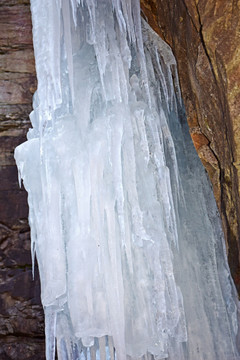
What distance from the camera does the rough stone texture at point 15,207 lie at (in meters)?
3.47

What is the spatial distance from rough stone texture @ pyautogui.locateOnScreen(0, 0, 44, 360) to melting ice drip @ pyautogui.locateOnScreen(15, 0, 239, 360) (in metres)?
1.37

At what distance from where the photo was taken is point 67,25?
7.38ft

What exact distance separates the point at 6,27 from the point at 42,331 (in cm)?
320

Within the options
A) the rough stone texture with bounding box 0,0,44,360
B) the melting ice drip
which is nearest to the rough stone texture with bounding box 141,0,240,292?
the melting ice drip

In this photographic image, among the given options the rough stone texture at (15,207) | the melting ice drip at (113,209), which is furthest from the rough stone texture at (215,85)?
the rough stone texture at (15,207)

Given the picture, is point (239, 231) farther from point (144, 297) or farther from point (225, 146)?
point (144, 297)

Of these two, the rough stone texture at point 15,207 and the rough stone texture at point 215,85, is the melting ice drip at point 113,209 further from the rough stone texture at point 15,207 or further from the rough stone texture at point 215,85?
the rough stone texture at point 15,207

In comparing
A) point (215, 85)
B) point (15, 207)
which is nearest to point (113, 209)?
point (215, 85)

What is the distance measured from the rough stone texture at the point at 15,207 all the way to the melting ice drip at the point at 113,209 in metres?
1.37

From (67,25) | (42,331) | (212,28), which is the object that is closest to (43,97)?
(67,25)

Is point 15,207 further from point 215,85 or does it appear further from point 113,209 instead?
point 215,85

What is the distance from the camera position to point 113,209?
2111 mm

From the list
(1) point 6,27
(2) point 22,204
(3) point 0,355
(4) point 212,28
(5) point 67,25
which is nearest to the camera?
(4) point 212,28

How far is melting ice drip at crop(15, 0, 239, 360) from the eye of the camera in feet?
6.79
